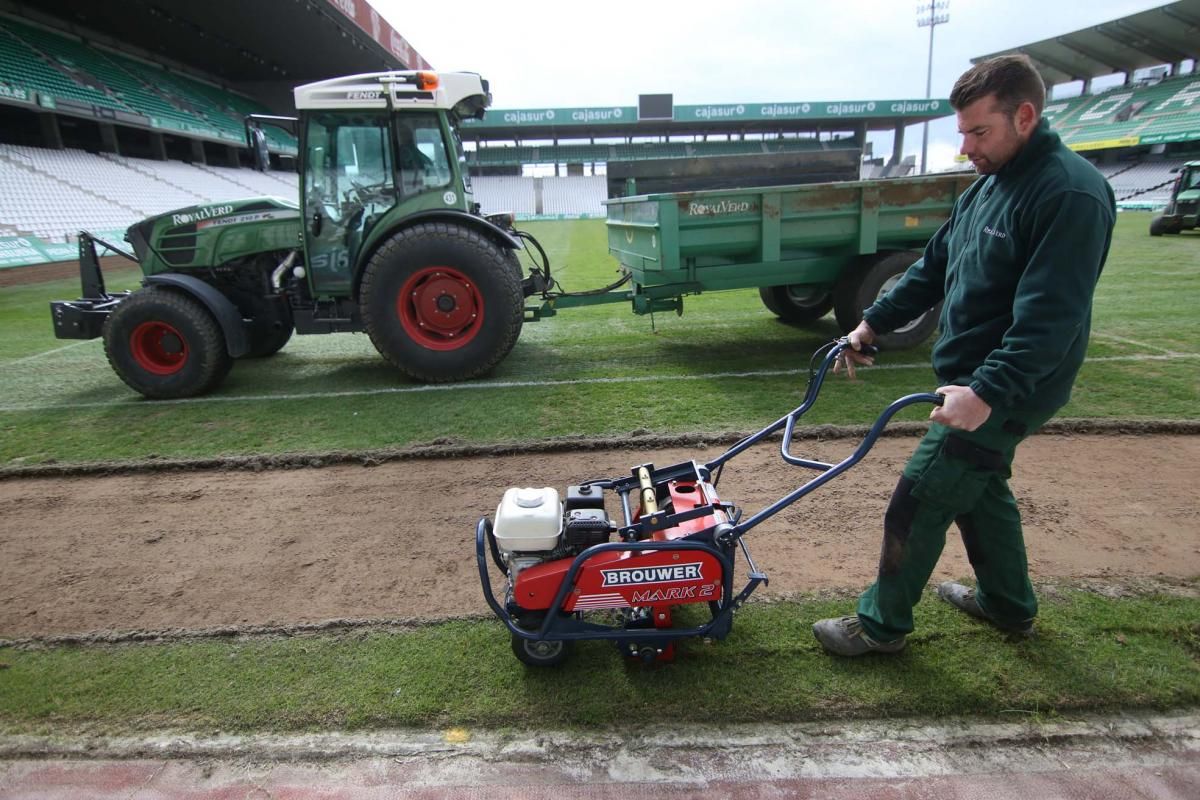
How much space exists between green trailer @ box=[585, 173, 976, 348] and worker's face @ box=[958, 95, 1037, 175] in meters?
3.66

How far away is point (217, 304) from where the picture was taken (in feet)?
19.1

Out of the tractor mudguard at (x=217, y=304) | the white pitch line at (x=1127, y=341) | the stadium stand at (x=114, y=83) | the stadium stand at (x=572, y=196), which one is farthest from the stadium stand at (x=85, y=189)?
the stadium stand at (x=572, y=196)

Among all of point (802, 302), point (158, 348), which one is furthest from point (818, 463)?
point (158, 348)

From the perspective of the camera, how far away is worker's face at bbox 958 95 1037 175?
199 cm

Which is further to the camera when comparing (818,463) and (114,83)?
(114,83)

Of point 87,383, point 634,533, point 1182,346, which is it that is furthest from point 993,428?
point 87,383

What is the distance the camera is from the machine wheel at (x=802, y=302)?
25.0 feet

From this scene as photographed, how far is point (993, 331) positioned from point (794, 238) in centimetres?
405

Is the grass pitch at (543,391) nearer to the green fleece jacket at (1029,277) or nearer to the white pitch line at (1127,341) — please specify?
the white pitch line at (1127,341)

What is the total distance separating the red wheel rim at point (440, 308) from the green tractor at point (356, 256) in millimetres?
10

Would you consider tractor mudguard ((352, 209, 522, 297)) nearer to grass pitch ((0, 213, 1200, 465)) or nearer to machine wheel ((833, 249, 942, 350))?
grass pitch ((0, 213, 1200, 465))

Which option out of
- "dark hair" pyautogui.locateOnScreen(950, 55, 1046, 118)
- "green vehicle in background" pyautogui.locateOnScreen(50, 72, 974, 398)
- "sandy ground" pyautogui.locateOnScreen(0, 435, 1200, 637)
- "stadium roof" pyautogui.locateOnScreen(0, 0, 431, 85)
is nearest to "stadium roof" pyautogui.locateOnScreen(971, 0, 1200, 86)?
"stadium roof" pyautogui.locateOnScreen(0, 0, 431, 85)

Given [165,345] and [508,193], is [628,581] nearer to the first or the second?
[165,345]

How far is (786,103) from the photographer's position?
49.2 meters
